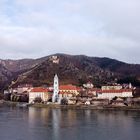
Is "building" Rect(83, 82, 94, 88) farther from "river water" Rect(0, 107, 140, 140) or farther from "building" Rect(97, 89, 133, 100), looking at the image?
"river water" Rect(0, 107, 140, 140)

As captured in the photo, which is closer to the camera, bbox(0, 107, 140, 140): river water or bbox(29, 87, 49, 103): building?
bbox(0, 107, 140, 140): river water

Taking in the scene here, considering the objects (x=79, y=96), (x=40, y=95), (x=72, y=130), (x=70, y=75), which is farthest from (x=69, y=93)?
(x=72, y=130)

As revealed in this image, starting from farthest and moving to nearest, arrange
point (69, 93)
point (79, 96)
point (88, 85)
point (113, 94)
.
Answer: point (88, 85) → point (69, 93) → point (79, 96) → point (113, 94)

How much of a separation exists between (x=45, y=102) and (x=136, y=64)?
171 ft

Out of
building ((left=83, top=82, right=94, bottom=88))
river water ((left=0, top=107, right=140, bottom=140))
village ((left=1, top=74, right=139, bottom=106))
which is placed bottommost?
river water ((left=0, top=107, right=140, bottom=140))

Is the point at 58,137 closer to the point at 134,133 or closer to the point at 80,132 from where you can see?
the point at 80,132

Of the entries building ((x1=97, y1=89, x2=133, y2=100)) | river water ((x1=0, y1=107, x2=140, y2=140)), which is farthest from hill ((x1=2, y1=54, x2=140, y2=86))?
river water ((x1=0, y1=107, x2=140, y2=140))

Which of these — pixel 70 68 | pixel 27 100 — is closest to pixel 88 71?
pixel 70 68

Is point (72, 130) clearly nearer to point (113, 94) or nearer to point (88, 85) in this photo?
point (113, 94)

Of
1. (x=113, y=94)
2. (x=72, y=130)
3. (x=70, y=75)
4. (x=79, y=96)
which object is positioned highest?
(x=70, y=75)

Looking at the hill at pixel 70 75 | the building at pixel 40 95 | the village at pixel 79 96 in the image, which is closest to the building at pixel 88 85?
the hill at pixel 70 75

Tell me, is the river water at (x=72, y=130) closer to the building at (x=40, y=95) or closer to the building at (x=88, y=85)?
the building at (x=40, y=95)

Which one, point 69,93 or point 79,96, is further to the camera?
point 69,93

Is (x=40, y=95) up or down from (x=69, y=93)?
down
